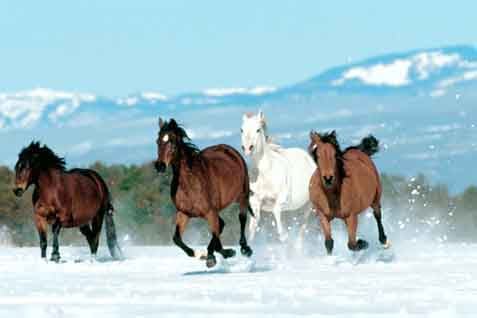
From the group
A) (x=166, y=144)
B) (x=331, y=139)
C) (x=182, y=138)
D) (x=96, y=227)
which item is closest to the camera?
(x=166, y=144)

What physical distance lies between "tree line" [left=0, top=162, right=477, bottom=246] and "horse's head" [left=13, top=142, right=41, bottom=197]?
6322 mm

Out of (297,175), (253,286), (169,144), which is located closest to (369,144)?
(297,175)

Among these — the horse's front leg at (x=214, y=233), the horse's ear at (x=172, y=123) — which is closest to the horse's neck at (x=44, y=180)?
the horse's front leg at (x=214, y=233)

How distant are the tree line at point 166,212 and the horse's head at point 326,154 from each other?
6.00 m

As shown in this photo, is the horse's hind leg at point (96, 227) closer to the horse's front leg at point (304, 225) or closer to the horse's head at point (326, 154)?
the horse's front leg at point (304, 225)

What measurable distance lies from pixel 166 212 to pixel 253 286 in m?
32.1

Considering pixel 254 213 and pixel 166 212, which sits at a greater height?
pixel 254 213

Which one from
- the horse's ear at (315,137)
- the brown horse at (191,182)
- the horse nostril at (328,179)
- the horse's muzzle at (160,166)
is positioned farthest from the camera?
the horse's ear at (315,137)

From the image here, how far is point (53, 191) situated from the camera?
18750 millimetres

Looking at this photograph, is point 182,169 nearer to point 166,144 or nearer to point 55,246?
point 166,144

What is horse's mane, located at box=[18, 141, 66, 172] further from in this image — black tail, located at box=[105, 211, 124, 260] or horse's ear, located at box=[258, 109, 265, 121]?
horse's ear, located at box=[258, 109, 265, 121]

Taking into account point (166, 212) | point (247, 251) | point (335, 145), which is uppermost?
point (335, 145)

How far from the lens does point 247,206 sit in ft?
59.9

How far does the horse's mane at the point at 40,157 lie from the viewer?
1853 cm
